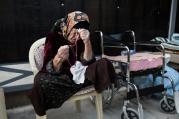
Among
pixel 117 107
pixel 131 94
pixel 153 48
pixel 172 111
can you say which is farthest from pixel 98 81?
pixel 153 48

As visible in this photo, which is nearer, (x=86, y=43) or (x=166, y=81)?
(x=86, y=43)

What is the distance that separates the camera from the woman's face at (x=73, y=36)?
2.05m

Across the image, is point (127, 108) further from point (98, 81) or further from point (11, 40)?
point (11, 40)

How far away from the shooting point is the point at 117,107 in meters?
2.69

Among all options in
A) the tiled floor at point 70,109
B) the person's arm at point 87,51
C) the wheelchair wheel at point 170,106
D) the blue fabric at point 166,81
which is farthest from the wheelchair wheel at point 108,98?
the person's arm at point 87,51

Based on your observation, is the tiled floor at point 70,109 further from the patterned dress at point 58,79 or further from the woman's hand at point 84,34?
the woman's hand at point 84,34

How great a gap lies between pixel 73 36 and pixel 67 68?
0.92 feet

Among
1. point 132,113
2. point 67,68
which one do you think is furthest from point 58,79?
point 132,113

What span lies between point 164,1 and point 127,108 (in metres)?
2.99

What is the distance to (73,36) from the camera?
2082 millimetres

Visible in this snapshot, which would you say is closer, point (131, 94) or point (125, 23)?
point (131, 94)

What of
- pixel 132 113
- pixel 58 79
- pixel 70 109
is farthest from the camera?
pixel 70 109

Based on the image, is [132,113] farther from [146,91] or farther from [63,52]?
[63,52]

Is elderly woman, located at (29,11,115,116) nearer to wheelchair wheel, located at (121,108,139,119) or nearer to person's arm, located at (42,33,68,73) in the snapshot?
person's arm, located at (42,33,68,73)
